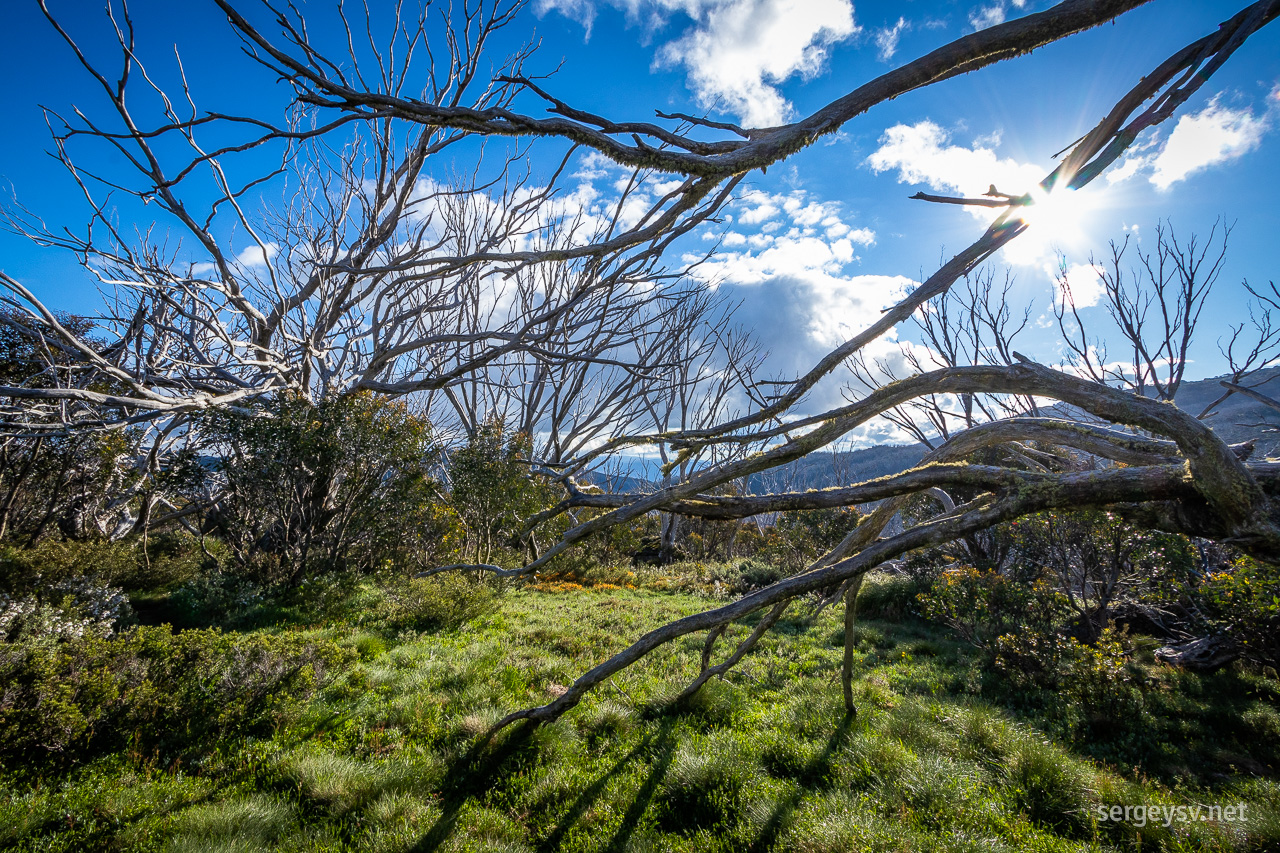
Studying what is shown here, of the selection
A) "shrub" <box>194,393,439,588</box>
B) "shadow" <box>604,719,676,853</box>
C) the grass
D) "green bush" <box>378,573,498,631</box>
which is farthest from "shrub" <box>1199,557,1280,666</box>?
"shrub" <box>194,393,439,588</box>

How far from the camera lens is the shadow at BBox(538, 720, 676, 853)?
267 cm

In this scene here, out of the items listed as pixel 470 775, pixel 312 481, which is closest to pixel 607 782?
pixel 470 775

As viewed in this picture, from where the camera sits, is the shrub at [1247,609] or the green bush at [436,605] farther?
the green bush at [436,605]

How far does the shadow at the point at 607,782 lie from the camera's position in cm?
267

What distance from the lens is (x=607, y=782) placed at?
10.3 feet

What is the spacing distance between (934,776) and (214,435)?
10554 millimetres

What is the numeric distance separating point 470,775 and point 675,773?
1.44 meters

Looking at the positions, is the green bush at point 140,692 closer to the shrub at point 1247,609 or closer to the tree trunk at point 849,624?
the tree trunk at point 849,624

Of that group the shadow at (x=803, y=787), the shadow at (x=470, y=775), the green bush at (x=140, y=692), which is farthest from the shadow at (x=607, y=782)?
the green bush at (x=140, y=692)

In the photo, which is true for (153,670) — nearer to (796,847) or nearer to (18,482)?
(796,847)

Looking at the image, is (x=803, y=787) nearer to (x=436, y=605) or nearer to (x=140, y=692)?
(x=140, y=692)

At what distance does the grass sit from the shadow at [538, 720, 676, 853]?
0.01m

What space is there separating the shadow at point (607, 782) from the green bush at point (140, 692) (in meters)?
2.60

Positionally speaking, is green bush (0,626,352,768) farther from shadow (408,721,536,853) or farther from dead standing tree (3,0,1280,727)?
dead standing tree (3,0,1280,727)
